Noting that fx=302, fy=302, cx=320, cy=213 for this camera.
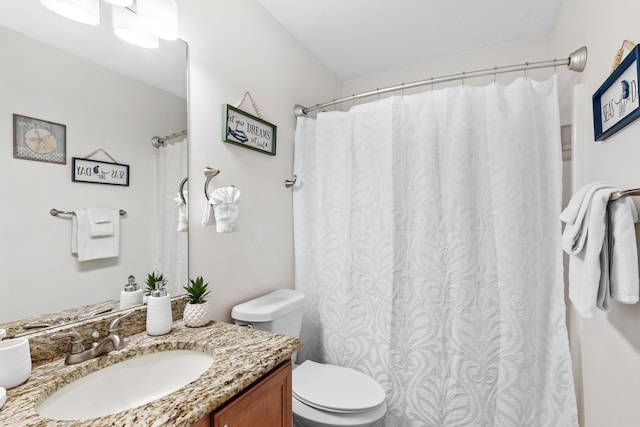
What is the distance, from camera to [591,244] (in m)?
0.97

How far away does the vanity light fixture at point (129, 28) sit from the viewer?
1077 millimetres

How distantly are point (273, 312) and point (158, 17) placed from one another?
4.26 feet

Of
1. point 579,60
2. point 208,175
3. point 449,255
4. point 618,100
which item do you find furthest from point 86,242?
point 579,60

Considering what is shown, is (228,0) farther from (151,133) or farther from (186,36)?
(151,133)

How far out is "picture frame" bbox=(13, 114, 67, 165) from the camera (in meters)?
0.86

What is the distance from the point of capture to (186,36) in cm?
134

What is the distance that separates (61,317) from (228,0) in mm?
1572

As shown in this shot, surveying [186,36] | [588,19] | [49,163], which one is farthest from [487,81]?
[49,163]

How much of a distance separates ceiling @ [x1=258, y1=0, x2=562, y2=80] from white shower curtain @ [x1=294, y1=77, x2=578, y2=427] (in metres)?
0.55

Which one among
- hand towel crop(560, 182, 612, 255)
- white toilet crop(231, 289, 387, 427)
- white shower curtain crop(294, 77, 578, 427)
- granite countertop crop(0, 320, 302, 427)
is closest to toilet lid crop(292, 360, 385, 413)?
white toilet crop(231, 289, 387, 427)

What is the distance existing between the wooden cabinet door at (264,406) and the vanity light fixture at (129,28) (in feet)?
4.20

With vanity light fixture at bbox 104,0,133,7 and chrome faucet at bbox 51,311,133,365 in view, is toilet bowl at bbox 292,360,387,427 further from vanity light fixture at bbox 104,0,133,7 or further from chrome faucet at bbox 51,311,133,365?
vanity light fixture at bbox 104,0,133,7

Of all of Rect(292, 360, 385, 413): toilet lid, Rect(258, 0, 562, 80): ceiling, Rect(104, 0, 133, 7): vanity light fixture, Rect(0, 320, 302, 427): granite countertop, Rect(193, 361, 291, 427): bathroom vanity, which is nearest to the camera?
Rect(0, 320, 302, 427): granite countertop

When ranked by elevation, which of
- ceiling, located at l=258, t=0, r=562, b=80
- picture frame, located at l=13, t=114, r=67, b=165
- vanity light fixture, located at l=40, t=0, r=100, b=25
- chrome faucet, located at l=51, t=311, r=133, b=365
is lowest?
chrome faucet, located at l=51, t=311, r=133, b=365
